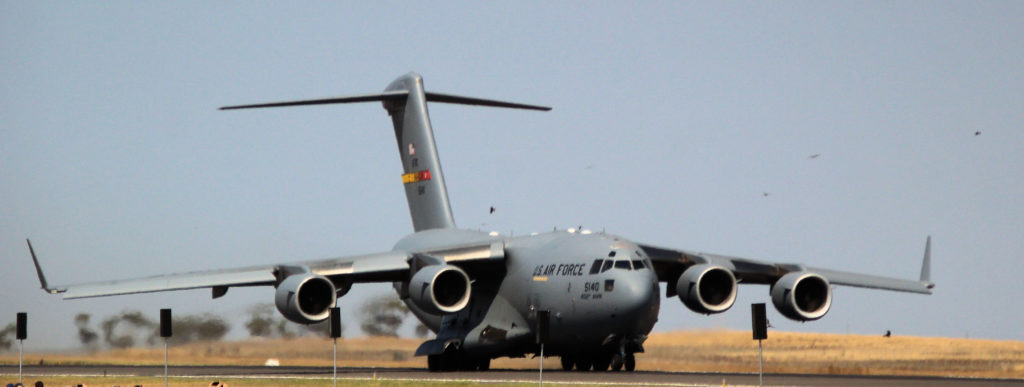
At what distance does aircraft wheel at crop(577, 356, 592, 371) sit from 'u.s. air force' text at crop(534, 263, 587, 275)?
95.2 inches

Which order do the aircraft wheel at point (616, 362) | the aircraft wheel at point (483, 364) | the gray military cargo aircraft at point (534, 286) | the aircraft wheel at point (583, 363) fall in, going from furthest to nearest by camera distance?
the aircraft wheel at point (483, 364) < the aircraft wheel at point (583, 363) < the aircraft wheel at point (616, 362) < the gray military cargo aircraft at point (534, 286)

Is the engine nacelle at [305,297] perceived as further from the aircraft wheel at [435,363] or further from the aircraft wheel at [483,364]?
the aircraft wheel at [483,364]

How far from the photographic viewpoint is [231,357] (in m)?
39.7

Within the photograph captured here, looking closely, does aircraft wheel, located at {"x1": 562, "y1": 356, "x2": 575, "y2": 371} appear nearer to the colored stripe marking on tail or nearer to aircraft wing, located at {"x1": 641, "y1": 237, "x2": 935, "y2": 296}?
aircraft wing, located at {"x1": 641, "y1": 237, "x2": 935, "y2": 296}

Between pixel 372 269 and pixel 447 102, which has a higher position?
pixel 447 102

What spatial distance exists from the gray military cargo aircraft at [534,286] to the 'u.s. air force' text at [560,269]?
0.09ft

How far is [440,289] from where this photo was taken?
3225cm

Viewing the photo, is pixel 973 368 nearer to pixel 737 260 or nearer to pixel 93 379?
pixel 737 260

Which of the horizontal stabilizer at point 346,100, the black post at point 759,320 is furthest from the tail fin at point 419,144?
the black post at point 759,320

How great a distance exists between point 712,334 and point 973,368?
6457 mm

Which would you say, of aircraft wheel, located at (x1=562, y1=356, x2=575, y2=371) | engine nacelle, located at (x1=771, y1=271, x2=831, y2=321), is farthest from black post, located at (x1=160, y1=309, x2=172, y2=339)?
engine nacelle, located at (x1=771, y1=271, x2=831, y2=321)

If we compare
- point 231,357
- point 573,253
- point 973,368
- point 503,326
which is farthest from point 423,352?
point 973,368

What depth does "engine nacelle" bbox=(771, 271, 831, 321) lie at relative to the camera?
31.5 meters

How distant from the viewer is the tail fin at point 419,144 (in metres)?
39.4
